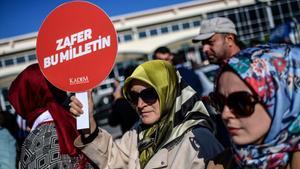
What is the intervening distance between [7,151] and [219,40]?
1785mm

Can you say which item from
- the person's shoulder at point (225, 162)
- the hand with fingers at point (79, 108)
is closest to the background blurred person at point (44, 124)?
the hand with fingers at point (79, 108)

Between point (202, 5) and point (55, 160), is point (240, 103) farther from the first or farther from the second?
point (202, 5)

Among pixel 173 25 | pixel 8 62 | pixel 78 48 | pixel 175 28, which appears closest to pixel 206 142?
pixel 78 48

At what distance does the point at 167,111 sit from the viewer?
2355mm

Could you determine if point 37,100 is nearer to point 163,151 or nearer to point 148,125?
point 148,125

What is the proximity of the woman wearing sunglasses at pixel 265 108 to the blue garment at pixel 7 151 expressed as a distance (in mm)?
2033

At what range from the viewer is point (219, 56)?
303 cm

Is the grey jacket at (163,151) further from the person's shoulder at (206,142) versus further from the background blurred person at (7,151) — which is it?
the background blurred person at (7,151)

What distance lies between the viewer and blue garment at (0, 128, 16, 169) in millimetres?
3053

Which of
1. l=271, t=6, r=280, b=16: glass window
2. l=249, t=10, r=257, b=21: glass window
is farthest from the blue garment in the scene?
l=271, t=6, r=280, b=16: glass window

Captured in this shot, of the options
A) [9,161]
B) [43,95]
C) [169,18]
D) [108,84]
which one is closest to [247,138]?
[43,95]

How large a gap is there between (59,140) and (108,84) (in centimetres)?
3432

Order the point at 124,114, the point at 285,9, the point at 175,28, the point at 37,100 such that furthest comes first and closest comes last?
the point at 175,28
the point at 285,9
the point at 124,114
the point at 37,100

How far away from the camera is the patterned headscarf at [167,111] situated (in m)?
2.28
